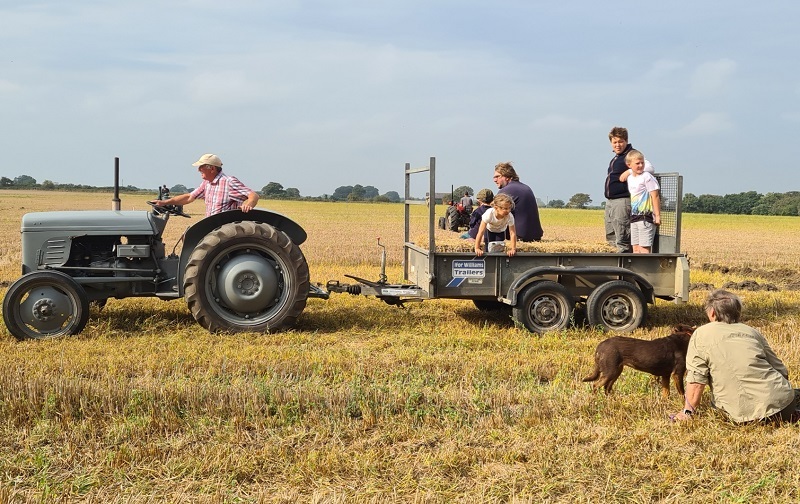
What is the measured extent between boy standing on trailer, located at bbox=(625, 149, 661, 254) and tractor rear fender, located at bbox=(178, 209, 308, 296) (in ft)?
12.2

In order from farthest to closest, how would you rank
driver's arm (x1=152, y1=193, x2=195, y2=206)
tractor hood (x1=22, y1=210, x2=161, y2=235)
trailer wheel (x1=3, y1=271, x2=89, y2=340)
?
driver's arm (x1=152, y1=193, x2=195, y2=206) → tractor hood (x1=22, y1=210, x2=161, y2=235) → trailer wheel (x1=3, y1=271, x2=89, y2=340)

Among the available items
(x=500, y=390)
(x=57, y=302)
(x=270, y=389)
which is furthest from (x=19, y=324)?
(x=500, y=390)

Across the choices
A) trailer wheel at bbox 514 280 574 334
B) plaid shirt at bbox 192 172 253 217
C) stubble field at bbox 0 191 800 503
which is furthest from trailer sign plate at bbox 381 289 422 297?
plaid shirt at bbox 192 172 253 217

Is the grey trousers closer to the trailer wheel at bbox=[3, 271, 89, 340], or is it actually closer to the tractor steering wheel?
the tractor steering wheel

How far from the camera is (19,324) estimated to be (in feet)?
22.9

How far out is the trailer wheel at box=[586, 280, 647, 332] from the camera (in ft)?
25.8

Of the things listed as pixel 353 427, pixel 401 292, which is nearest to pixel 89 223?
pixel 401 292

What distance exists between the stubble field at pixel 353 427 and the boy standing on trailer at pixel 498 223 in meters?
1.02

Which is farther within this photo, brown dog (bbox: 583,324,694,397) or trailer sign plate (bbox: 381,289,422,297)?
trailer sign plate (bbox: 381,289,422,297)

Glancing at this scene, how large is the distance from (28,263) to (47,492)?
180 inches

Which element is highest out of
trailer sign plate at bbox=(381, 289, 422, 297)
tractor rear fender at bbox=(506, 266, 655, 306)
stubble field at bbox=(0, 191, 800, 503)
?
tractor rear fender at bbox=(506, 266, 655, 306)

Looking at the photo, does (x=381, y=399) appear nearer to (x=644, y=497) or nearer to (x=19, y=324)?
(x=644, y=497)

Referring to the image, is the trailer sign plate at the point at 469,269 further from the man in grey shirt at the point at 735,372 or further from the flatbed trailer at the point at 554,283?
the man in grey shirt at the point at 735,372

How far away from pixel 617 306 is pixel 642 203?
121 centimetres
